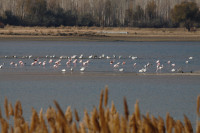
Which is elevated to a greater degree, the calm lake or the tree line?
the tree line

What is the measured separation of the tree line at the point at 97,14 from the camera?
6247cm

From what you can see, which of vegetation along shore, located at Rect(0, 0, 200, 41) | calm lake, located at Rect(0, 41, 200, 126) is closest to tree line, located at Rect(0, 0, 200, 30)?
vegetation along shore, located at Rect(0, 0, 200, 41)

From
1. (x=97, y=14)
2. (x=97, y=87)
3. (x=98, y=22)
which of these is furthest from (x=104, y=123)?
(x=97, y=14)

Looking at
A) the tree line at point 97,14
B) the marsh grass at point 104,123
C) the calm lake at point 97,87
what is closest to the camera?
the marsh grass at point 104,123

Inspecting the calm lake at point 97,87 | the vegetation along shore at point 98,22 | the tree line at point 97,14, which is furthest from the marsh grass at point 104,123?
the tree line at point 97,14

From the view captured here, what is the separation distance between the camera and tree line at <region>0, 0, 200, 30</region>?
62469 mm

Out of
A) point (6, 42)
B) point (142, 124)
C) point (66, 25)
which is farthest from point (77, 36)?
point (142, 124)

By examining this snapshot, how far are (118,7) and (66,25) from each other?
19.1 meters

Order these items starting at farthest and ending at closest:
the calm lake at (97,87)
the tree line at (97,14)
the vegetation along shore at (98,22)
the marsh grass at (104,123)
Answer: the tree line at (97,14) < the vegetation along shore at (98,22) < the calm lake at (97,87) < the marsh grass at (104,123)

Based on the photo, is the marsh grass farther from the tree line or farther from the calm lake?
the tree line

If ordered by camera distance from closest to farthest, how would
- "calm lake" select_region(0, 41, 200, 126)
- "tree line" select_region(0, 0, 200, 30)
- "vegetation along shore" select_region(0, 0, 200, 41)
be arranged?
1. "calm lake" select_region(0, 41, 200, 126)
2. "vegetation along shore" select_region(0, 0, 200, 41)
3. "tree line" select_region(0, 0, 200, 30)

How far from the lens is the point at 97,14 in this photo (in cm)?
7638

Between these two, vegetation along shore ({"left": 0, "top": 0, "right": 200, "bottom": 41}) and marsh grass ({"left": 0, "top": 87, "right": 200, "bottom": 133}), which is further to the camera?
vegetation along shore ({"left": 0, "top": 0, "right": 200, "bottom": 41})

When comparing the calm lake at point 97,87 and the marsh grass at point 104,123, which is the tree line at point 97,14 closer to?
the calm lake at point 97,87
